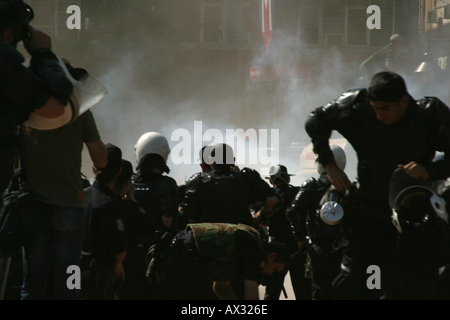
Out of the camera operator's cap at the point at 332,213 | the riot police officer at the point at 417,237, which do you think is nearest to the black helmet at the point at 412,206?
the riot police officer at the point at 417,237

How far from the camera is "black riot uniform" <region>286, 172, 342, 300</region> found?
4.05 m

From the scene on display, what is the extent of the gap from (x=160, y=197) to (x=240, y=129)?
18.1 metres

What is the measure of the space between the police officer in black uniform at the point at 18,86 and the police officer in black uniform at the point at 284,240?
2.56 meters

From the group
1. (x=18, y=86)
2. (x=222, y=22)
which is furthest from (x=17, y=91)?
(x=222, y=22)

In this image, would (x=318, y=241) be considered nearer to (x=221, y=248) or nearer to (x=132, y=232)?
(x=221, y=248)

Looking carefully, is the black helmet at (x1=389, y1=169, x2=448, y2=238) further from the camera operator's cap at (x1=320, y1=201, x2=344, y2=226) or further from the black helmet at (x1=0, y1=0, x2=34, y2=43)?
the black helmet at (x1=0, y1=0, x2=34, y2=43)

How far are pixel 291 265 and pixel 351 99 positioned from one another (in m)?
2.14

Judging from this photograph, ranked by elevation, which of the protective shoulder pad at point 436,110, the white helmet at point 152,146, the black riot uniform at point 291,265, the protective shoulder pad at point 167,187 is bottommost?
the black riot uniform at point 291,265

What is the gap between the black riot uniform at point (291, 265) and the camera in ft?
14.5

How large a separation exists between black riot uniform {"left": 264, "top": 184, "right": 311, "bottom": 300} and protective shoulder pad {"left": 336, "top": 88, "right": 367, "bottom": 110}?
1.66 metres

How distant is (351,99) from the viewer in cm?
309

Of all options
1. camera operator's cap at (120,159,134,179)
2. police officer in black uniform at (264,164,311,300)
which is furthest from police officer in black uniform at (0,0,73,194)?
police officer in black uniform at (264,164,311,300)

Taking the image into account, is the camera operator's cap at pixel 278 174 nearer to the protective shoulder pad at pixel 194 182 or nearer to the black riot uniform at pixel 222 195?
the black riot uniform at pixel 222 195

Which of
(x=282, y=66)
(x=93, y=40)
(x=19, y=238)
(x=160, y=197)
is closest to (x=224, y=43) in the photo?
(x=282, y=66)
